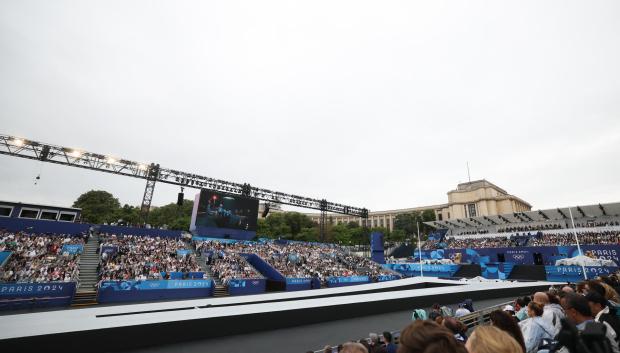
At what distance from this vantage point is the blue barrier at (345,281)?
85.5 feet

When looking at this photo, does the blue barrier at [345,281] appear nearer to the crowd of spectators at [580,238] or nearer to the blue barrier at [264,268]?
the blue barrier at [264,268]

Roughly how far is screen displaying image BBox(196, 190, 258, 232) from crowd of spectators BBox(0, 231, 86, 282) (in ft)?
34.2

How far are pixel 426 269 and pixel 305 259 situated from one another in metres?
15.7

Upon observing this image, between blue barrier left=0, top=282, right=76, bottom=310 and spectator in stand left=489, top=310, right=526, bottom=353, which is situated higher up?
spectator in stand left=489, top=310, right=526, bottom=353

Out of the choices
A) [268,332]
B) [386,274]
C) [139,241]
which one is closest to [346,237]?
[386,274]

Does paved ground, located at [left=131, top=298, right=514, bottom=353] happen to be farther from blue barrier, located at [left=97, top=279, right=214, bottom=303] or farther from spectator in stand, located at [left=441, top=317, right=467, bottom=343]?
blue barrier, located at [left=97, top=279, right=214, bottom=303]

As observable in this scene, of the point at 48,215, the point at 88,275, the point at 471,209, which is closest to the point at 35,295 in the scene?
the point at 88,275

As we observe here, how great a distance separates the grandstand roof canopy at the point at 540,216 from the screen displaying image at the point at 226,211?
4129 cm

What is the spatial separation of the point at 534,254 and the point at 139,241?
4010 cm

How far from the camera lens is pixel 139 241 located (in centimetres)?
2303

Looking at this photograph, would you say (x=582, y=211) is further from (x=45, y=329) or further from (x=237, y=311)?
(x=45, y=329)

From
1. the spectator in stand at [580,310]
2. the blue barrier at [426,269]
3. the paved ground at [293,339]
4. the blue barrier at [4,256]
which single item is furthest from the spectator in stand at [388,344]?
the blue barrier at [426,269]

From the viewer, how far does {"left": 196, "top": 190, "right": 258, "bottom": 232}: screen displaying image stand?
28.4 meters

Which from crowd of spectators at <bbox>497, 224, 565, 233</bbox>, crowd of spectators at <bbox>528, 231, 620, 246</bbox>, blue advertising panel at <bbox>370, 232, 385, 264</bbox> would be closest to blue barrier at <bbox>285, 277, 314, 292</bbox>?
blue advertising panel at <bbox>370, 232, 385, 264</bbox>
